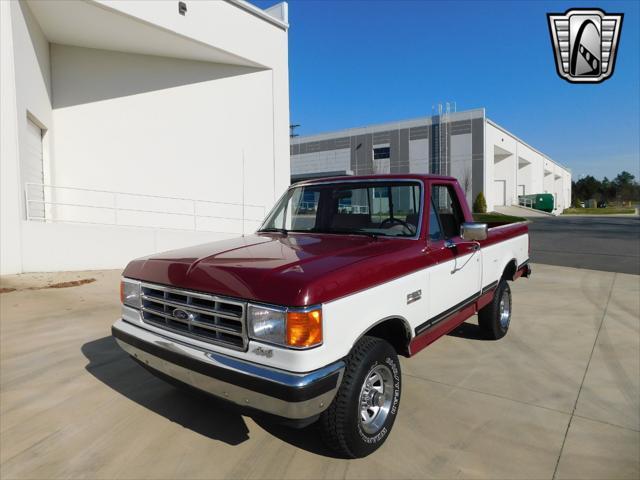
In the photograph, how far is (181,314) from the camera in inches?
105

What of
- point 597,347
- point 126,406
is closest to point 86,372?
point 126,406

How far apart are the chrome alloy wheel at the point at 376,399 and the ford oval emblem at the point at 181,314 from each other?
4.01 feet

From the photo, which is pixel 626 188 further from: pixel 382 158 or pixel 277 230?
A: pixel 277 230

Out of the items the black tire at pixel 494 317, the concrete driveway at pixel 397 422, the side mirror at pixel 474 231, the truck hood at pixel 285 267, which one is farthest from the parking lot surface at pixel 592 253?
the truck hood at pixel 285 267

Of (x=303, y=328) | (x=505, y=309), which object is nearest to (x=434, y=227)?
(x=303, y=328)

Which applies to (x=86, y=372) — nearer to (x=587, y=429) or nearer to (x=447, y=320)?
(x=447, y=320)

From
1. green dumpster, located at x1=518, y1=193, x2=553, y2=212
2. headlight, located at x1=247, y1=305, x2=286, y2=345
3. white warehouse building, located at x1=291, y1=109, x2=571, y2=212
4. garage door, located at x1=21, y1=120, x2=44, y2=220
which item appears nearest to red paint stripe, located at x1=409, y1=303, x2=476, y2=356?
headlight, located at x1=247, y1=305, x2=286, y2=345

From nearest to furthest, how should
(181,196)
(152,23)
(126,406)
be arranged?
(126,406) → (152,23) → (181,196)

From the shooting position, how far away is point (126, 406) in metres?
3.36

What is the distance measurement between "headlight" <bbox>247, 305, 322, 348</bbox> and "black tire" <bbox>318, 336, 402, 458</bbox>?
0.40m

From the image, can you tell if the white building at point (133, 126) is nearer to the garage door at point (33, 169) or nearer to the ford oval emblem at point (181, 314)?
the garage door at point (33, 169)

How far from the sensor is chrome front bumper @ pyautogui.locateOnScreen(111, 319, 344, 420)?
7.02 feet

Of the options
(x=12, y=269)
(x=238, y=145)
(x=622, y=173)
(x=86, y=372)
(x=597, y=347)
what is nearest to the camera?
(x=86, y=372)

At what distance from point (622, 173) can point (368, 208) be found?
13819cm
